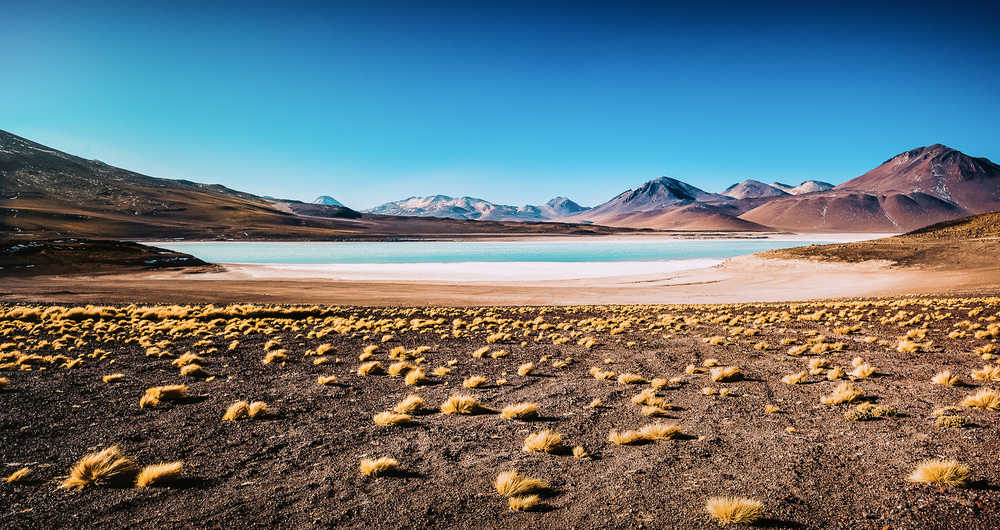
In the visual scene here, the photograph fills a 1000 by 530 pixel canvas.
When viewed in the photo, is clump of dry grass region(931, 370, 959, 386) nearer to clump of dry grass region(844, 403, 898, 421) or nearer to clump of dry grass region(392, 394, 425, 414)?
clump of dry grass region(844, 403, 898, 421)

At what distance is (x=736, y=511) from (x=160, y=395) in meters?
11.4

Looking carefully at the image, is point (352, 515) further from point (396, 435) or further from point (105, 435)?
point (105, 435)

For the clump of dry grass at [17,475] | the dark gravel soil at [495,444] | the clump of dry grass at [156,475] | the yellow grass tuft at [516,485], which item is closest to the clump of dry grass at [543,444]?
the dark gravel soil at [495,444]

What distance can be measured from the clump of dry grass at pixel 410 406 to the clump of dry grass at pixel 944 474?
312 inches

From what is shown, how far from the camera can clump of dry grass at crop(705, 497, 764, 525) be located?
17.1 feet

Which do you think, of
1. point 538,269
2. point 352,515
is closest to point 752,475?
point 352,515

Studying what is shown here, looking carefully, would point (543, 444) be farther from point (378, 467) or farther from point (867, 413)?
point (867, 413)

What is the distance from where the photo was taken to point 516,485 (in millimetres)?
6062

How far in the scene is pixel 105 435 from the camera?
8555 mm

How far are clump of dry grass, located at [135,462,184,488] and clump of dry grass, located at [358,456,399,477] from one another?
8.11 feet

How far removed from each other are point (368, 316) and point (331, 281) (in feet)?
93.2

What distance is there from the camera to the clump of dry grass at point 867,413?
28.5 feet

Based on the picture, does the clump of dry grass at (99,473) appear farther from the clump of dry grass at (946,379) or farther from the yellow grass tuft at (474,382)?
the clump of dry grass at (946,379)

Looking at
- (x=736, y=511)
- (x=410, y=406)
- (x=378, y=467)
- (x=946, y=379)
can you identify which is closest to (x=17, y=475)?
(x=378, y=467)
